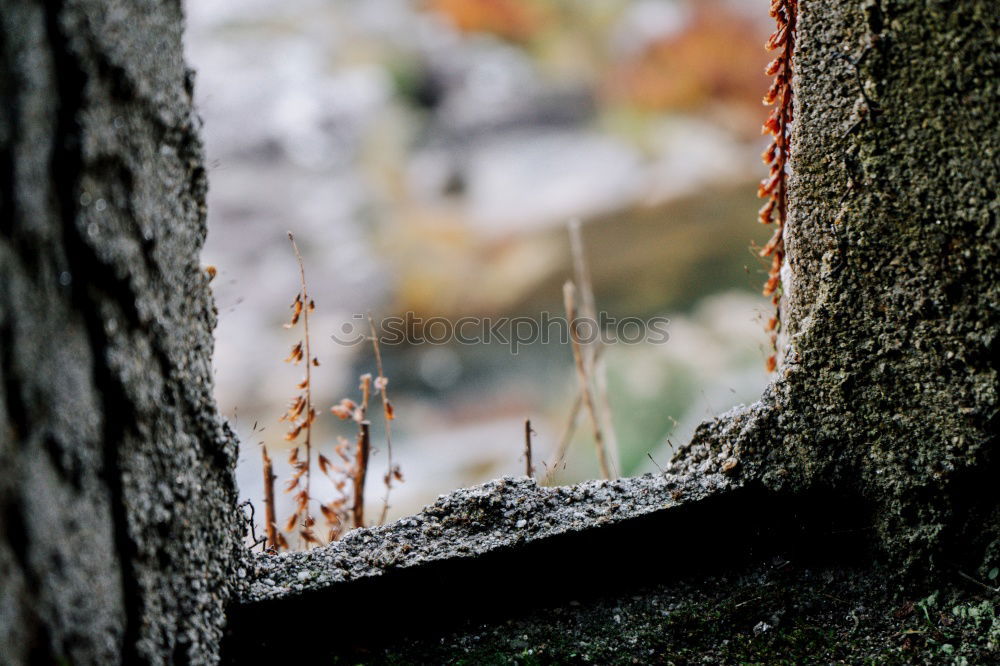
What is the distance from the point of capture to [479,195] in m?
7.06

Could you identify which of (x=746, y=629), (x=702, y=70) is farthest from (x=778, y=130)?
(x=702, y=70)

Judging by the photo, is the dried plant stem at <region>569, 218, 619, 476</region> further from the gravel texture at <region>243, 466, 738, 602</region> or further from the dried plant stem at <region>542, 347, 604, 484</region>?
the gravel texture at <region>243, 466, 738, 602</region>

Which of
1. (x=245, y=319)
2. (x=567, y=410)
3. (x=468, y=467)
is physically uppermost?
(x=245, y=319)

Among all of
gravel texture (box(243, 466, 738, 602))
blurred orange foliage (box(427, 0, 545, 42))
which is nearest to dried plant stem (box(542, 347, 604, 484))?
gravel texture (box(243, 466, 738, 602))

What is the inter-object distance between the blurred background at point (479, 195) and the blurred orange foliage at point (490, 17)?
0.07 ft

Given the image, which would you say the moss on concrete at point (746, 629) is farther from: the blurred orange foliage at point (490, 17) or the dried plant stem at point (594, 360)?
the blurred orange foliage at point (490, 17)

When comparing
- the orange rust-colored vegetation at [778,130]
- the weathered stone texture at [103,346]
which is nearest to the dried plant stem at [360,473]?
the weathered stone texture at [103,346]

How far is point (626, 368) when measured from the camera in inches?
243

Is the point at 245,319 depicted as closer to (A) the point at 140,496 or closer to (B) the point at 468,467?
(B) the point at 468,467

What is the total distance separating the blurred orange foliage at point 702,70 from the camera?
7.69m

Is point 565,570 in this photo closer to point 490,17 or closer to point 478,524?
point 478,524

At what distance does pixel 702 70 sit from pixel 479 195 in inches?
104

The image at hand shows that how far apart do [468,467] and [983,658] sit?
4.55m

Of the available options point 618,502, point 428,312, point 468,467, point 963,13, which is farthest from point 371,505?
point 963,13
